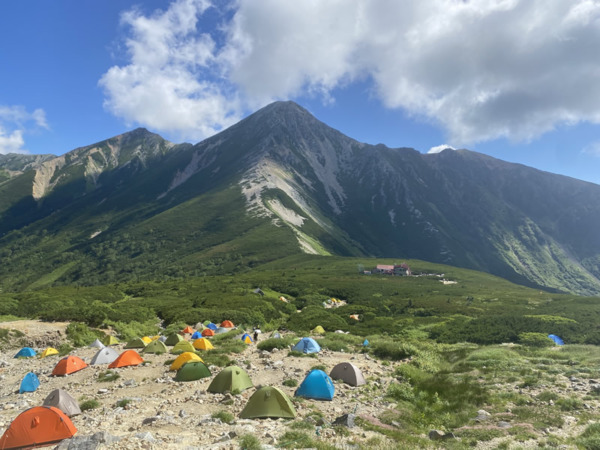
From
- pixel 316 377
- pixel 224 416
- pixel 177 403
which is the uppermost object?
pixel 316 377

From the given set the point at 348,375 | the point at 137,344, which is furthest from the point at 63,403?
the point at 137,344

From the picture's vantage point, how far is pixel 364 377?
747 inches

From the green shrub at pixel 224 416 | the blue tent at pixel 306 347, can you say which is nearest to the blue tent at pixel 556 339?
the blue tent at pixel 306 347

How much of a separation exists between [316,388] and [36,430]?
10.6 m

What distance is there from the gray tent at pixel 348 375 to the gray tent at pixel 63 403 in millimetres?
12128

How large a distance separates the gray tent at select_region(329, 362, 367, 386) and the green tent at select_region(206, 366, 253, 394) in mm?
5002

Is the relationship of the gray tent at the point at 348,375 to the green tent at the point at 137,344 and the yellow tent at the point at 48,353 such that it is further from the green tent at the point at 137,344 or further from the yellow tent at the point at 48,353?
the yellow tent at the point at 48,353

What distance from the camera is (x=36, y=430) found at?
1113 cm

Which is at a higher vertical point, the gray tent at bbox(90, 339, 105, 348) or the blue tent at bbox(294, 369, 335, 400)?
the blue tent at bbox(294, 369, 335, 400)

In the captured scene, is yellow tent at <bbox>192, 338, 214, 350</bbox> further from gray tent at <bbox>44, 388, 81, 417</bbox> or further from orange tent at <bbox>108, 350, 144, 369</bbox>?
gray tent at <bbox>44, 388, 81, 417</bbox>

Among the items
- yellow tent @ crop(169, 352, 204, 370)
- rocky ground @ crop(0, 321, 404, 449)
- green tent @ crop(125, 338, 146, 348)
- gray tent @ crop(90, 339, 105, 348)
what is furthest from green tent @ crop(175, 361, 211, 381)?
gray tent @ crop(90, 339, 105, 348)

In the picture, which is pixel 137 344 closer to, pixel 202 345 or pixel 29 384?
pixel 202 345

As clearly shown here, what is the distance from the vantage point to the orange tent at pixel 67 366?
20359 mm

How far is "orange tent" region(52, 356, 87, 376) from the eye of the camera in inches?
802
